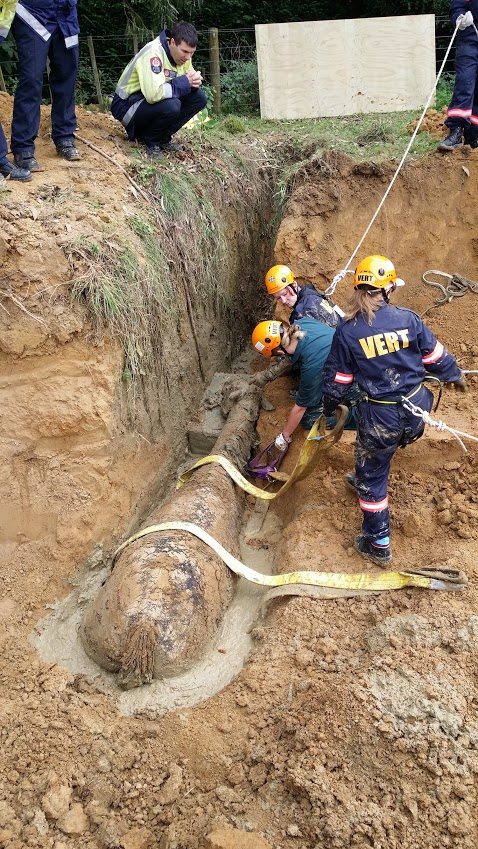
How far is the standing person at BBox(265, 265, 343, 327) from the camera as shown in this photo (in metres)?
4.88

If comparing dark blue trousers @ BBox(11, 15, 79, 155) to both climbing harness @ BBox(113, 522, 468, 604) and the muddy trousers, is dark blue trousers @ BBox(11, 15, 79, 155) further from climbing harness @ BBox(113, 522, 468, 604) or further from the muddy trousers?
the muddy trousers

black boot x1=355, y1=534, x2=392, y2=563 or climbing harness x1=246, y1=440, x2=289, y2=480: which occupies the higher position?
black boot x1=355, y1=534, x2=392, y2=563

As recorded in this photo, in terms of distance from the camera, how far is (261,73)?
8.58m

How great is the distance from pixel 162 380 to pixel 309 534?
1837 millimetres

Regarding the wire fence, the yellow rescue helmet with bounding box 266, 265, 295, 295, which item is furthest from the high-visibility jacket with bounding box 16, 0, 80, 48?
the wire fence

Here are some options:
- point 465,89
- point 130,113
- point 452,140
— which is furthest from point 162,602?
point 465,89

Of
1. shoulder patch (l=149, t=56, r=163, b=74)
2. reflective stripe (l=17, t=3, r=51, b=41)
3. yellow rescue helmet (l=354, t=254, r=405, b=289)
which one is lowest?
yellow rescue helmet (l=354, t=254, r=405, b=289)

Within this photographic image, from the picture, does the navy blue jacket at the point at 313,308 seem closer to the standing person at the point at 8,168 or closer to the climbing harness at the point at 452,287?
the climbing harness at the point at 452,287

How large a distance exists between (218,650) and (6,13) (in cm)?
476

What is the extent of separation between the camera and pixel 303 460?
4461mm

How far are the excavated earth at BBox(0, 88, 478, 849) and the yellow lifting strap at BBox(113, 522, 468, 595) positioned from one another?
3.4 inches

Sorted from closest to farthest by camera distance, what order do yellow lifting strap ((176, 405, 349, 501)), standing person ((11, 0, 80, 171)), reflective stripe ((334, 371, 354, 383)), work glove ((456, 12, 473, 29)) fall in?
reflective stripe ((334, 371, 354, 383)), yellow lifting strap ((176, 405, 349, 501)), standing person ((11, 0, 80, 171)), work glove ((456, 12, 473, 29))

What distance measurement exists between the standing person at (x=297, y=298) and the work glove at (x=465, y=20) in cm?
282

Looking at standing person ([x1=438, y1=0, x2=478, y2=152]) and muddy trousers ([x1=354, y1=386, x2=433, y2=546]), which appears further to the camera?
standing person ([x1=438, y1=0, x2=478, y2=152])
